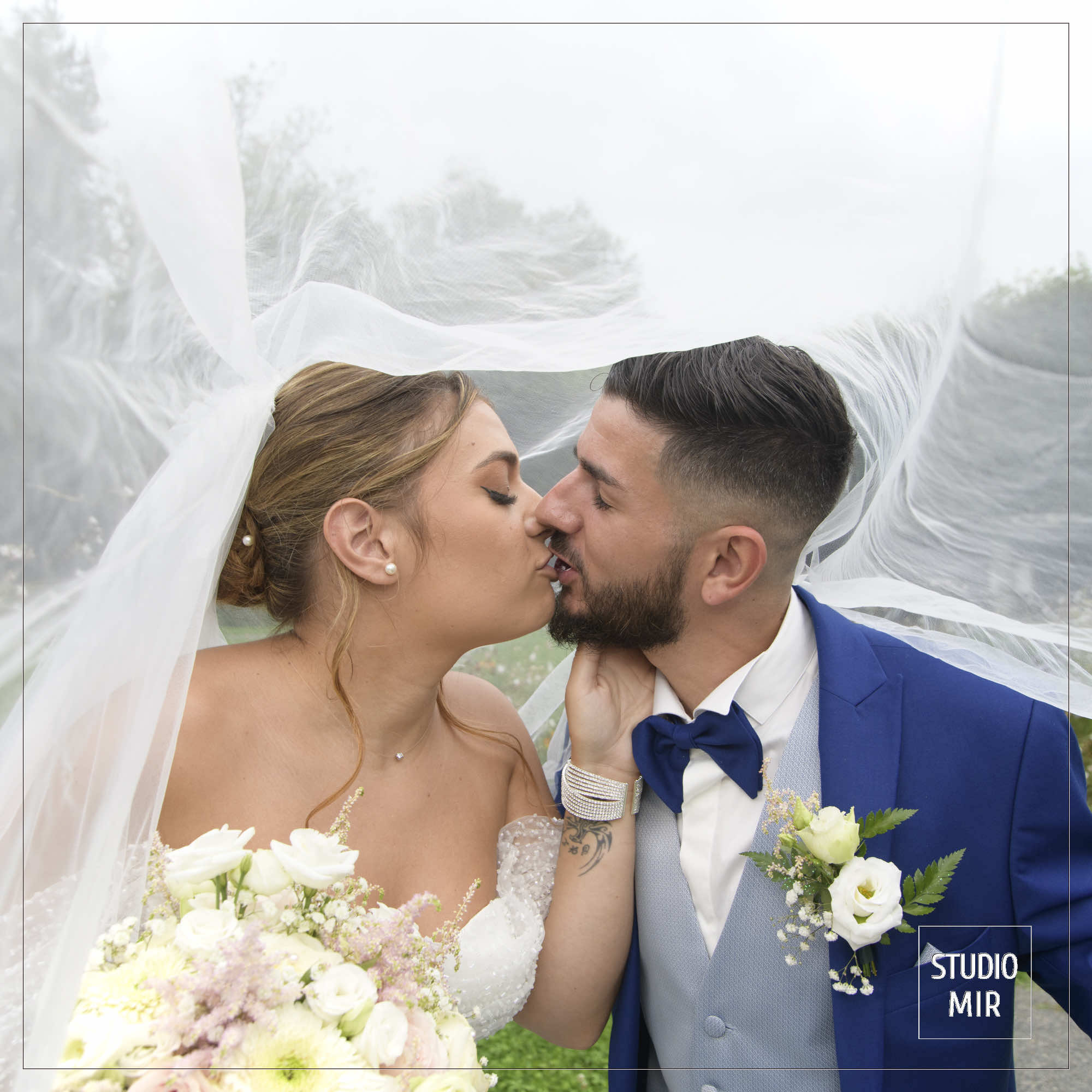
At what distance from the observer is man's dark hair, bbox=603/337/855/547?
2705 mm

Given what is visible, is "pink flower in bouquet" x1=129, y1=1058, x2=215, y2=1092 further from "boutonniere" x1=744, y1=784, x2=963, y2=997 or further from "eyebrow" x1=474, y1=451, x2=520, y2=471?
"eyebrow" x1=474, y1=451, x2=520, y2=471

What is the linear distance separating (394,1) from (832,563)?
1982 mm

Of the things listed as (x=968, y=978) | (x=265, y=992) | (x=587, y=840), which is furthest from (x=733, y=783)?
(x=265, y=992)

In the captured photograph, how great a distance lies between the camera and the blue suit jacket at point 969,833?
241 cm

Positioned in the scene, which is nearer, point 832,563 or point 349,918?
point 349,918

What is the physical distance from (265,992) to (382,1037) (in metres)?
0.24

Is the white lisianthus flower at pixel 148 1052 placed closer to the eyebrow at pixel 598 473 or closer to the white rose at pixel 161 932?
the white rose at pixel 161 932

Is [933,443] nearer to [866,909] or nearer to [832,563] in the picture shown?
[832,563]

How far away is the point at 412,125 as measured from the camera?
2.17m

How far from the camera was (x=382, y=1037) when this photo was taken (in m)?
1.78

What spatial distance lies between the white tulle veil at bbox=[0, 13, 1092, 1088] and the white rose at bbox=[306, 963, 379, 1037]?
0.52 meters

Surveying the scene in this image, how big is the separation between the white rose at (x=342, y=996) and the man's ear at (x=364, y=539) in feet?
3.76

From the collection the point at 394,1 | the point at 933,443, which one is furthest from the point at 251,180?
the point at 933,443

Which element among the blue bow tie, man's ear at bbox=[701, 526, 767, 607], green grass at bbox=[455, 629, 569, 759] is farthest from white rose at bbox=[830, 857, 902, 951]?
green grass at bbox=[455, 629, 569, 759]
